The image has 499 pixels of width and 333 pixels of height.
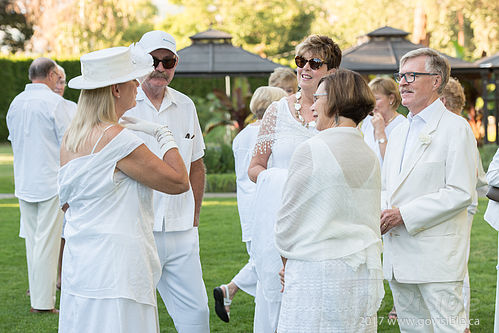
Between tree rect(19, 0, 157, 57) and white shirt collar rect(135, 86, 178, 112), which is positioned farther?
tree rect(19, 0, 157, 57)

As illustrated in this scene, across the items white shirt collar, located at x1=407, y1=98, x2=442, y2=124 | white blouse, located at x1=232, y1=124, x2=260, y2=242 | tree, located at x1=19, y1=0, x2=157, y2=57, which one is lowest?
white blouse, located at x1=232, y1=124, x2=260, y2=242

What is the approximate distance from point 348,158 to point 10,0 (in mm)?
48937

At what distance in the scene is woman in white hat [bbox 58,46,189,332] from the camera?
3.93 meters

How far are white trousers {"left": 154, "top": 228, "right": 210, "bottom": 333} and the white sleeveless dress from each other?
0.91 metres

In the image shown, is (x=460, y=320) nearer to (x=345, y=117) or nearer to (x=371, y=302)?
(x=371, y=302)

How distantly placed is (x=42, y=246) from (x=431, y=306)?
4.46 m

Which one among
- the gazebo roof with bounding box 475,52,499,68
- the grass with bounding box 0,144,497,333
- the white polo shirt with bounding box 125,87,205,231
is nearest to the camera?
the white polo shirt with bounding box 125,87,205,231

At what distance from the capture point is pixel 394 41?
1972 cm

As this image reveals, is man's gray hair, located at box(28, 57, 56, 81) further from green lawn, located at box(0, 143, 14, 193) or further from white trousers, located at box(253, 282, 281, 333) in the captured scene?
green lawn, located at box(0, 143, 14, 193)

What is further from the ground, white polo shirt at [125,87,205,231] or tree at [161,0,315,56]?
tree at [161,0,315,56]

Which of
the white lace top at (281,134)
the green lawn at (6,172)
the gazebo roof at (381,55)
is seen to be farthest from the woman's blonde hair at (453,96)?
the green lawn at (6,172)

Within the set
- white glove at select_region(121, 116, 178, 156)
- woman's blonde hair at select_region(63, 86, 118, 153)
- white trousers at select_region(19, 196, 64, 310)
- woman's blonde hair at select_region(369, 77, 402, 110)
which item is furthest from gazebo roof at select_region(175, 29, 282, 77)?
woman's blonde hair at select_region(63, 86, 118, 153)

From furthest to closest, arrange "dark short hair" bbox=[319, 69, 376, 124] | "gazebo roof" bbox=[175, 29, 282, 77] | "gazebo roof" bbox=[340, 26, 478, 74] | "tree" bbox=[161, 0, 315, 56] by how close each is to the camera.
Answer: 1. "tree" bbox=[161, 0, 315, 56]
2. "gazebo roof" bbox=[175, 29, 282, 77]
3. "gazebo roof" bbox=[340, 26, 478, 74]
4. "dark short hair" bbox=[319, 69, 376, 124]

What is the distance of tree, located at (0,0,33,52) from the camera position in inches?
1927
